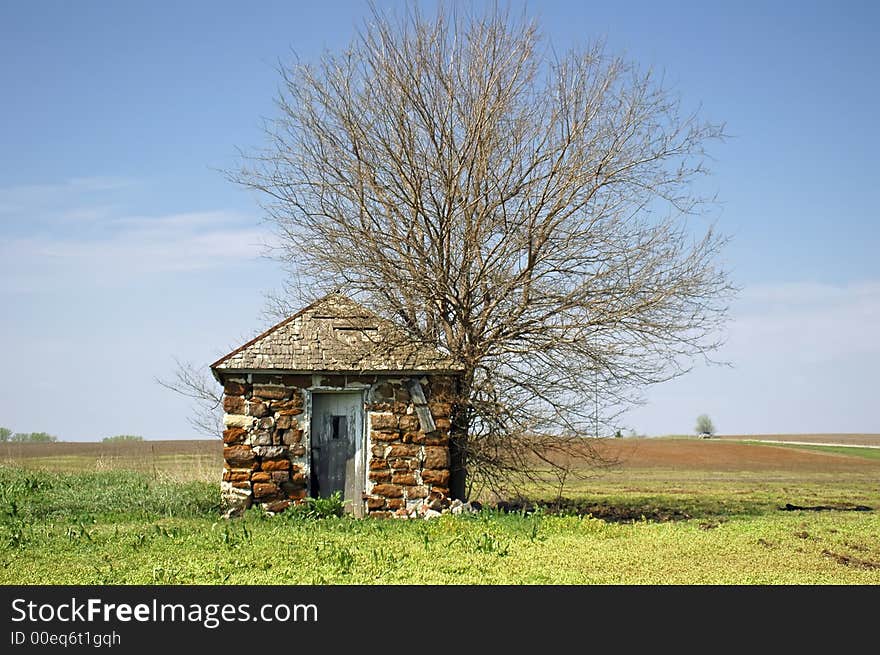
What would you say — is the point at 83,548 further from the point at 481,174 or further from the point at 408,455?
the point at 481,174

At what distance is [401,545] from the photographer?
1223cm

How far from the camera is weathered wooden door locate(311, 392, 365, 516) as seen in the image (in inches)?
634

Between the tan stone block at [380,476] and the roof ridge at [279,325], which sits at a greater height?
the roof ridge at [279,325]

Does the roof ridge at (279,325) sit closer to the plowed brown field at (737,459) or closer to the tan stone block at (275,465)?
the tan stone block at (275,465)

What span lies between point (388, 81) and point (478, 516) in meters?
7.93

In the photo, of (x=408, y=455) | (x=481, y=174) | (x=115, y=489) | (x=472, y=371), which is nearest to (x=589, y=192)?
(x=481, y=174)

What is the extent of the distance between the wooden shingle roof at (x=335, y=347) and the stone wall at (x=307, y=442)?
283 millimetres

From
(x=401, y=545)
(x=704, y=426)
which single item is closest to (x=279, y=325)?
(x=401, y=545)

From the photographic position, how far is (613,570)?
10.5 meters

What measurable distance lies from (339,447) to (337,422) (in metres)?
0.44

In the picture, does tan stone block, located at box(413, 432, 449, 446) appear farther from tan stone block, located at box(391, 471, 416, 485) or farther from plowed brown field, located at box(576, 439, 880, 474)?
plowed brown field, located at box(576, 439, 880, 474)

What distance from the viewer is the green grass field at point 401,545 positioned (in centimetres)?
1019

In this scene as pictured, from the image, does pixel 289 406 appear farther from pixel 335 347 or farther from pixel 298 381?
pixel 335 347

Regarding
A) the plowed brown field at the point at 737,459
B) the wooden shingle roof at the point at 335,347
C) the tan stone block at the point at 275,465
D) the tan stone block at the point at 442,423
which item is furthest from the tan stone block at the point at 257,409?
the plowed brown field at the point at 737,459
